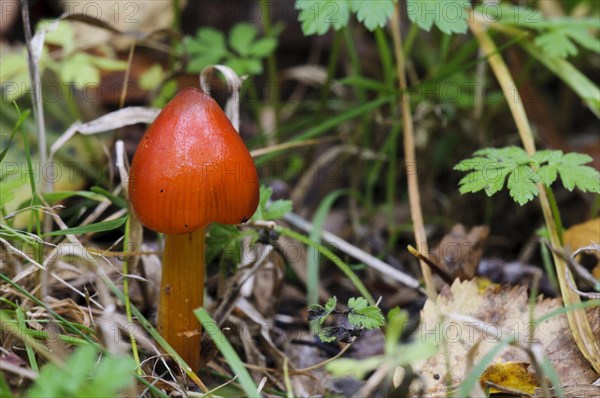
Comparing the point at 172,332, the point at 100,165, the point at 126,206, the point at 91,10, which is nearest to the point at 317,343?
the point at 172,332

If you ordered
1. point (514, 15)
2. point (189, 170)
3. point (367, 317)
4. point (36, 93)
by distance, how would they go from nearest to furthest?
point (189, 170) → point (367, 317) → point (36, 93) → point (514, 15)

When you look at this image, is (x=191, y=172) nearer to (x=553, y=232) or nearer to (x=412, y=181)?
(x=412, y=181)

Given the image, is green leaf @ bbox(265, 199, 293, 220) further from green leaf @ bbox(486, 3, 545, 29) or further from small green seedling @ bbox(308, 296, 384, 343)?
green leaf @ bbox(486, 3, 545, 29)

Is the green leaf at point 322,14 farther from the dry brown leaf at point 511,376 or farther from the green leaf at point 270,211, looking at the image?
the dry brown leaf at point 511,376

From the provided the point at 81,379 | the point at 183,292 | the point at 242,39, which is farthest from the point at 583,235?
the point at 81,379

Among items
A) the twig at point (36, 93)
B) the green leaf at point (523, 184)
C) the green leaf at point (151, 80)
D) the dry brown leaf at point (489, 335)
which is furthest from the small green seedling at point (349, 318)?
the green leaf at point (151, 80)

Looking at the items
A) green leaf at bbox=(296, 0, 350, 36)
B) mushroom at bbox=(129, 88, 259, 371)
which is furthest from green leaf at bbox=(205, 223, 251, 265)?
green leaf at bbox=(296, 0, 350, 36)
